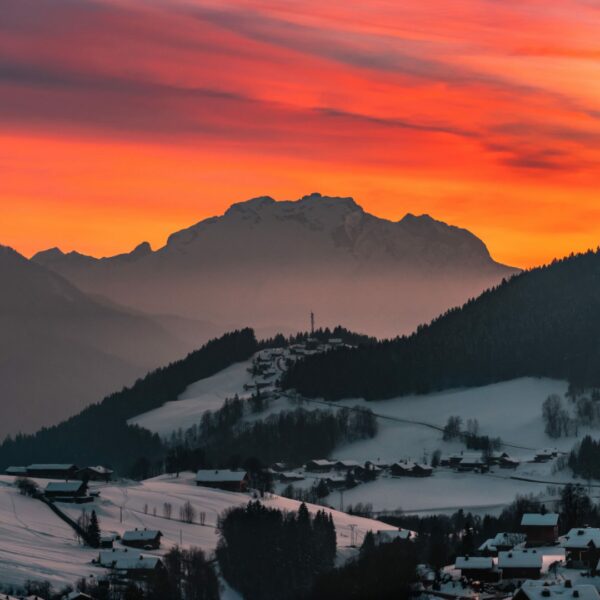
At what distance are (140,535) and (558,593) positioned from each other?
183 feet

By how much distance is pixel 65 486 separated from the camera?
16725 cm

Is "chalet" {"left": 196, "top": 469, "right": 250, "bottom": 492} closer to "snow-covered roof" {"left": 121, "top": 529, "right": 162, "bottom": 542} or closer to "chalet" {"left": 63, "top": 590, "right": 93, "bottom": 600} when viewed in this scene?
"snow-covered roof" {"left": 121, "top": 529, "right": 162, "bottom": 542}

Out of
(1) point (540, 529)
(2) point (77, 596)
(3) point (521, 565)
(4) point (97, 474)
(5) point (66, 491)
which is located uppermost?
(4) point (97, 474)

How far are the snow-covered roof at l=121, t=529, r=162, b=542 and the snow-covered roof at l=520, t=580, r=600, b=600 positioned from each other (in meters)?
52.7

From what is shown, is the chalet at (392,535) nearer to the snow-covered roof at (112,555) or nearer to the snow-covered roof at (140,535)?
the snow-covered roof at (140,535)

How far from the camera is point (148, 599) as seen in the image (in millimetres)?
124625

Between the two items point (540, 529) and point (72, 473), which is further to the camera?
point (72, 473)

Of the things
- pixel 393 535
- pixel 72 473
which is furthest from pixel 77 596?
pixel 72 473

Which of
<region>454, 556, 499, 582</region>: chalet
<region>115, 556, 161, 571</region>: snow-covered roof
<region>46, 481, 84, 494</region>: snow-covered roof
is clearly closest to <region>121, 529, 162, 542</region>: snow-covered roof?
<region>115, 556, 161, 571</region>: snow-covered roof

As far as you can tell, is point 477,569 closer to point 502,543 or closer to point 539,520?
point 502,543

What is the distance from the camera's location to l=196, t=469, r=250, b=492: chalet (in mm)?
183875

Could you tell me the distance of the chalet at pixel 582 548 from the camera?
11569 centimetres

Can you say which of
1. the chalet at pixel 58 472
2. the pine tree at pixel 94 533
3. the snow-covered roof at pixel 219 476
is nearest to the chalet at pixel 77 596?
the pine tree at pixel 94 533

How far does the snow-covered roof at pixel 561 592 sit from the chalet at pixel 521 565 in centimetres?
1388
